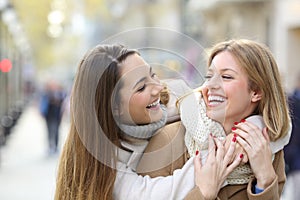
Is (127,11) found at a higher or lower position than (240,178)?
lower

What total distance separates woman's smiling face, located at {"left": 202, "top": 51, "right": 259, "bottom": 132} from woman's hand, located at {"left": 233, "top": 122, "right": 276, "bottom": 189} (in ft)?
0.19

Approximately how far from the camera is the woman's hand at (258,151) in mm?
2264

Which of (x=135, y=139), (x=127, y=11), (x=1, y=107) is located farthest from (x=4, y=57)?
(x=135, y=139)

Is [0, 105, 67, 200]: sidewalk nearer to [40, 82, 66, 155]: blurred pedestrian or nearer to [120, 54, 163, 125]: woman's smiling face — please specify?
[40, 82, 66, 155]: blurred pedestrian

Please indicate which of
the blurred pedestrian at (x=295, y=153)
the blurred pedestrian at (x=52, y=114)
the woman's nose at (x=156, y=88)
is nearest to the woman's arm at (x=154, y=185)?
the woman's nose at (x=156, y=88)

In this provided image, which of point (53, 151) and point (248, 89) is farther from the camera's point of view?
point (53, 151)

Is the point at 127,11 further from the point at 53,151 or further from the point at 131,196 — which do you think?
the point at 131,196

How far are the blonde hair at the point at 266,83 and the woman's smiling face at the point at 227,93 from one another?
0.08ft

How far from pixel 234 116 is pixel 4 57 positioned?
22.0 meters

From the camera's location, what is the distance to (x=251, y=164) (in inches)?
89.1

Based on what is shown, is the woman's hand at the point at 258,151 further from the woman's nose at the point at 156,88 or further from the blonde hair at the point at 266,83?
the woman's nose at the point at 156,88

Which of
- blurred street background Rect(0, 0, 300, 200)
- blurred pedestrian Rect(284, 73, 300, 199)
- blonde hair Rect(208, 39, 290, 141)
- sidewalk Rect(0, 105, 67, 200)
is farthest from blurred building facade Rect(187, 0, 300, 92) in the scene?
blonde hair Rect(208, 39, 290, 141)

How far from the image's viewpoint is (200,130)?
7.46ft

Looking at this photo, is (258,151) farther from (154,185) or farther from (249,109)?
(154,185)
